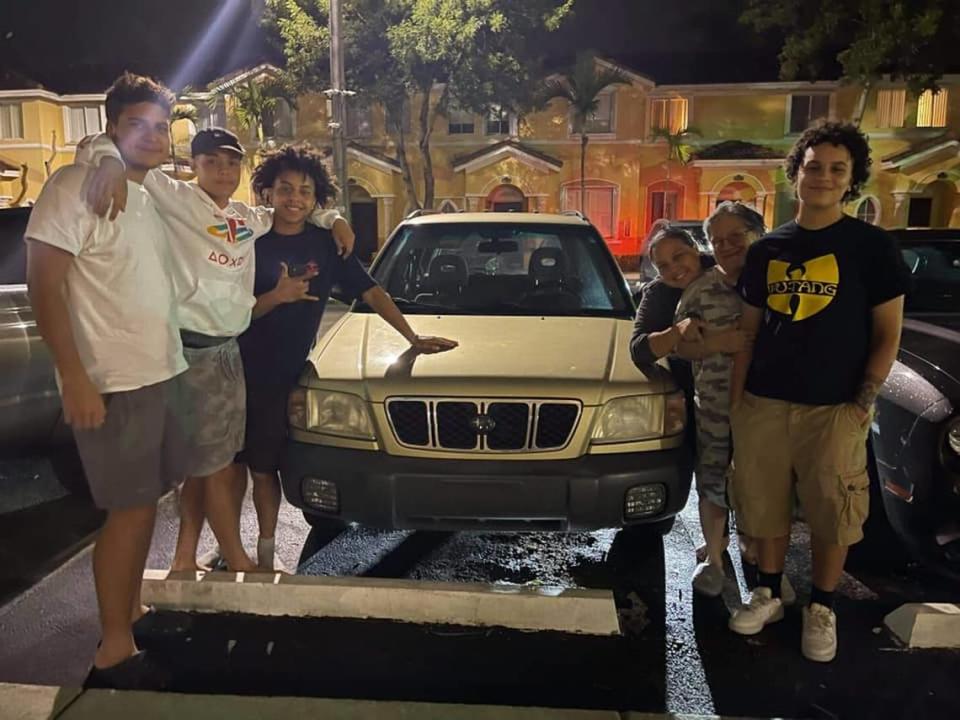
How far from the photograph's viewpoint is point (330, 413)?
3.29m

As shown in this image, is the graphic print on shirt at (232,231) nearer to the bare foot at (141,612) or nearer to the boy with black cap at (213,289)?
the boy with black cap at (213,289)

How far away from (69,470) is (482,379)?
3371 millimetres

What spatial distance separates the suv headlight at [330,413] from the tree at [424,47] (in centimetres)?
1918

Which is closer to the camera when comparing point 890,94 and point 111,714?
point 111,714

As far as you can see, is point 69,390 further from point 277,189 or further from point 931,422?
point 931,422

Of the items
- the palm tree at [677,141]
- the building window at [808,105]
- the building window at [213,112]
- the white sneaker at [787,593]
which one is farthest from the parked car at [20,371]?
the building window at [808,105]

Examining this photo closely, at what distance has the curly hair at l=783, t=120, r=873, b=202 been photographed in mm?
2756

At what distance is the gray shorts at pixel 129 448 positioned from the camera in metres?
2.60

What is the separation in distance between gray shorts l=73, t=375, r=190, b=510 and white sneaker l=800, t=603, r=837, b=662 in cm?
241

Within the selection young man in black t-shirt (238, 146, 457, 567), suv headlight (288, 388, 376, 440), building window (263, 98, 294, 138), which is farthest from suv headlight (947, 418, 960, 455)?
building window (263, 98, 294, 138)

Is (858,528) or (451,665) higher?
(858,528)

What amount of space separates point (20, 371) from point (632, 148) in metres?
22.6

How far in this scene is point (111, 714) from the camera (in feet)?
8.29

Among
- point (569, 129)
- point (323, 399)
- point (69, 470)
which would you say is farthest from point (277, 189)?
point (569, 129)
